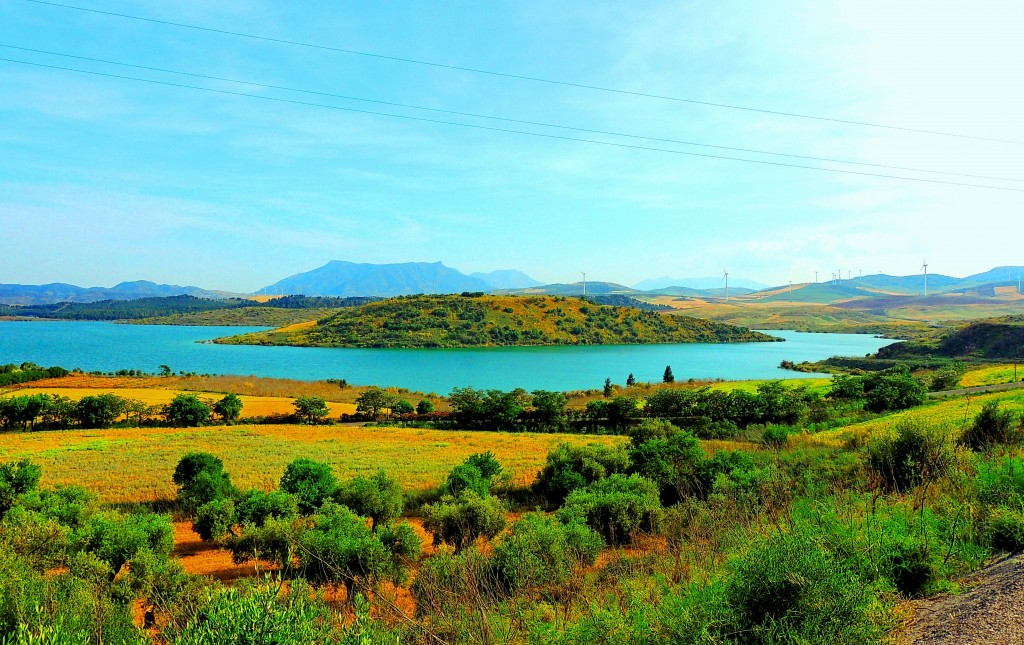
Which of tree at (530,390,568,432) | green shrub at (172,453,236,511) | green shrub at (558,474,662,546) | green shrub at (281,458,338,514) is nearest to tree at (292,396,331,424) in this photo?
tree at (530,390,568,432)

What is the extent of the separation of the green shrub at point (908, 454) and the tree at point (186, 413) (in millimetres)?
43210

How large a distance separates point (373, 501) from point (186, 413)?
1314 inches

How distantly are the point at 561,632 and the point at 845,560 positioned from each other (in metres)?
2.74

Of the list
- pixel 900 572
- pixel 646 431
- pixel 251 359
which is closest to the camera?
pixel 900 572

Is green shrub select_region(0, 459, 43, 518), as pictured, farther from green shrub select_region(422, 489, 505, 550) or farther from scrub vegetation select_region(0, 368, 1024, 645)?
green shrub select_region(422, 489, 505, 550)

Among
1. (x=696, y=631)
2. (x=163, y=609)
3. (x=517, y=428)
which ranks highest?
(x=696, y=631)

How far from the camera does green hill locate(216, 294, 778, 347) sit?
406 feet

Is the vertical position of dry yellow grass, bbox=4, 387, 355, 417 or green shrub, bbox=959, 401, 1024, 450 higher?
green shrub, bbox=959, 401, 1024, 450

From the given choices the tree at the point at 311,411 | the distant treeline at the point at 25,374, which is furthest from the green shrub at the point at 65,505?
the distant treeline at the point at 25,374

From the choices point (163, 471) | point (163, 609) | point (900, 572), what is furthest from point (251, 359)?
point (900, 572)

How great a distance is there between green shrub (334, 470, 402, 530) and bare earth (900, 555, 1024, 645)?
1179 centimetres

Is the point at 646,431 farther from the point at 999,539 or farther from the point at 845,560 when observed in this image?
the point at 845,560

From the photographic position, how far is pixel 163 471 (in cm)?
2330

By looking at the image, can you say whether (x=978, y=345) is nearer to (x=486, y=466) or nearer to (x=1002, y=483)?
(x=486, y=466)
